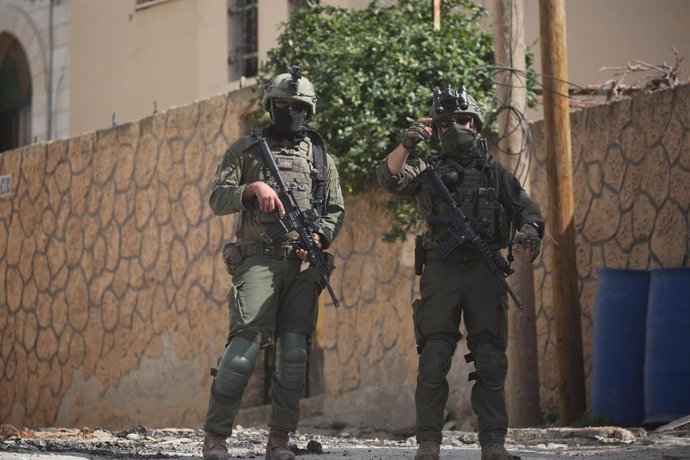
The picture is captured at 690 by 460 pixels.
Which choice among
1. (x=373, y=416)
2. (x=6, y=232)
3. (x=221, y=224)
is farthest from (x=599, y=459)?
(x=6, y=232)

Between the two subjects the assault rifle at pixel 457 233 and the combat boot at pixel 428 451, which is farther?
the assault rifle at pixel 457 233

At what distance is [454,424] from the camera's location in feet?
33.4

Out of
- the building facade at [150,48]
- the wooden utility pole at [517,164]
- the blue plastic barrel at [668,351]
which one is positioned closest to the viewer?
the blue plastic barrel at [668,351]

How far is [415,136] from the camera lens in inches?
248

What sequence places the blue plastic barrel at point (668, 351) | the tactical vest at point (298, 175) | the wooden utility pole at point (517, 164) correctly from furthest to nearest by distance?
the wooden utility pole at point (517, 164), the blue plastic barrel at point (668, 351), the tactical vest at point (298, 175)

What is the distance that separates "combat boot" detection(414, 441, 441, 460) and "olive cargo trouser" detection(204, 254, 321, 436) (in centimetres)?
63

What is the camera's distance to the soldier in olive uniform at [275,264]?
6395 mm

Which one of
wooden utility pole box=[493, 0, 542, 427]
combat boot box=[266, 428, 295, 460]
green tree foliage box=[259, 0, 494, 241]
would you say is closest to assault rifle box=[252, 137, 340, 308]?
combat boot box=[266, 428, 295, 460]

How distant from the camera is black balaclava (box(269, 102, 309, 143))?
669 cm

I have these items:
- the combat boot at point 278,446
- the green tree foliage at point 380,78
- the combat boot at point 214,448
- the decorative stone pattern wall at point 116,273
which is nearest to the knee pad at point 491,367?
the combat boot at point 278,446

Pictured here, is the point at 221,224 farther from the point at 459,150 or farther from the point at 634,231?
the point at 459,150

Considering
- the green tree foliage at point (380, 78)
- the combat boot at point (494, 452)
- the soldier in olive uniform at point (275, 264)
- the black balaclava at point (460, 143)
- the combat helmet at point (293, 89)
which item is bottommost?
the combat boot at point (494, 452)

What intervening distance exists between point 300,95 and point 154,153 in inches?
268

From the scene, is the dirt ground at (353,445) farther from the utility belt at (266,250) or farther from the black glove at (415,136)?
the black glove at (415,136)
